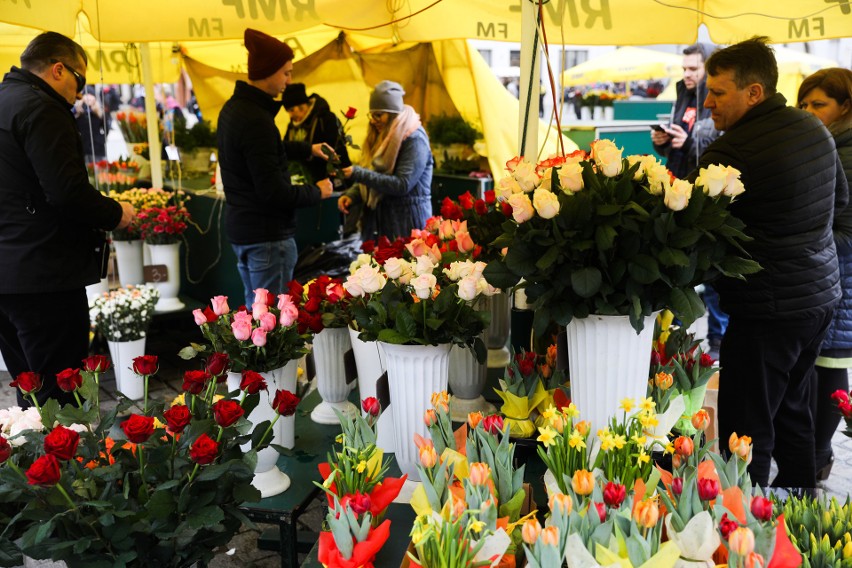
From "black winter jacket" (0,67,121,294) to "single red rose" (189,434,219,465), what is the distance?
1622 mm

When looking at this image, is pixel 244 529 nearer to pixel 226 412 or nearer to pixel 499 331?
pixel 499 331

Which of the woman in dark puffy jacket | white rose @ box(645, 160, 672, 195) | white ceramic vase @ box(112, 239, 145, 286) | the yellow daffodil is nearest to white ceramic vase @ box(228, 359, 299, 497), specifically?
the yellow daffodil

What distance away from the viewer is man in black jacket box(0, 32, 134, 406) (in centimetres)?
254

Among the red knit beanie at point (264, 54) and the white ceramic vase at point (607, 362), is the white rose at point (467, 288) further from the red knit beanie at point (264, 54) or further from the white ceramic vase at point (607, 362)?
the red knit beanie at point (264, 54)

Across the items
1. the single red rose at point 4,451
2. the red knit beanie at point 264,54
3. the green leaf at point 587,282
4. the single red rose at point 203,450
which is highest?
the red knit beanie at point 264,54

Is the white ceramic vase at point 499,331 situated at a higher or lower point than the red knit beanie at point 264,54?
lower

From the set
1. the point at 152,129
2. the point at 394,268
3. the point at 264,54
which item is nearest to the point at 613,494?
the point at 394,268

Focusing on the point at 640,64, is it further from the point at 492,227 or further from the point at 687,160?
the point at 492,227

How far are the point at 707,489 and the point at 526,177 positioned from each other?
71 centimetres

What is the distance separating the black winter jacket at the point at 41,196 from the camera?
253 cm

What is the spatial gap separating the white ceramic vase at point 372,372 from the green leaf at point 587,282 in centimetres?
52

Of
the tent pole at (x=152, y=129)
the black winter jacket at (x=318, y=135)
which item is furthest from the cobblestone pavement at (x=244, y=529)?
the black winter jacket at (x=318, y=135)

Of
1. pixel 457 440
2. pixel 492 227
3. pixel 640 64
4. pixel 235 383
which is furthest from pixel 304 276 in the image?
pixel 640 64

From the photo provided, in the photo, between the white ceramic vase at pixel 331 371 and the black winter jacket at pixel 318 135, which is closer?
the white ceramic vase at pixel 331 371
